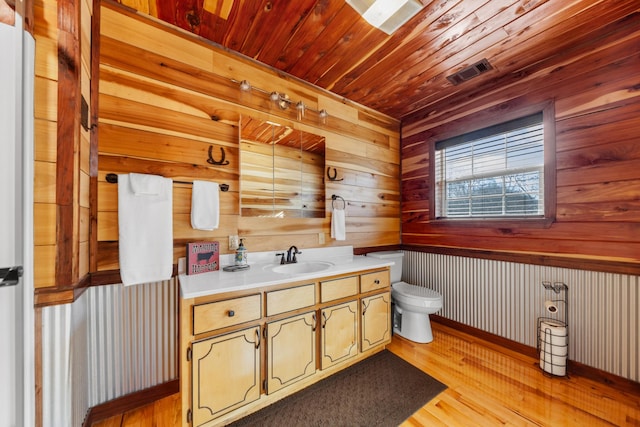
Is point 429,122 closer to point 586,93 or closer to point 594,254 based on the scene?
point 586,93

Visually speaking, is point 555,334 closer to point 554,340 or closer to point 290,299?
point 554,340

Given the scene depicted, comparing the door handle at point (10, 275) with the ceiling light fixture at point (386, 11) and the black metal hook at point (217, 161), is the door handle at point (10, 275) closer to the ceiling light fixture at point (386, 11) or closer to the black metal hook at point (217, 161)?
the black metal hook at point (217, 161)

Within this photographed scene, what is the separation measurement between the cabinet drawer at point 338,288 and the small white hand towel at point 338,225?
1.81 ft

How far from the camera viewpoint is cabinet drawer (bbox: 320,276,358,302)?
5.53 feet

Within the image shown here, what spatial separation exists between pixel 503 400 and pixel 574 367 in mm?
761

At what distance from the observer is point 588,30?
5.43 feet

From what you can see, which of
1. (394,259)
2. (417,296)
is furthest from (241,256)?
(394,259)

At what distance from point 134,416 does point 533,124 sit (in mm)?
3515

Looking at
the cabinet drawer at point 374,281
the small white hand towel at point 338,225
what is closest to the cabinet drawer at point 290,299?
the cabinet drawer at point 374,281

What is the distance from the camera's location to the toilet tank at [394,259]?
8.60ft

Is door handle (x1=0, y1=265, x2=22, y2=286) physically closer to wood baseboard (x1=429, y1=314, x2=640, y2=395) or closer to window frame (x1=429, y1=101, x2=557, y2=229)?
window frame (x1=429, y1=101, x2=557, y2=229)

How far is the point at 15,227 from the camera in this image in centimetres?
89

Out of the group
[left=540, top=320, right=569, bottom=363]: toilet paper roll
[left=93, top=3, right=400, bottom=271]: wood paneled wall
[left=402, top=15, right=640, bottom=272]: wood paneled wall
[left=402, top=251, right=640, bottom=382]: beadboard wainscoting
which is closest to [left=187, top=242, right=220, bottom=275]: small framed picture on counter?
[left=93, top=3, right=400, bottom=271]: wood paneled wall

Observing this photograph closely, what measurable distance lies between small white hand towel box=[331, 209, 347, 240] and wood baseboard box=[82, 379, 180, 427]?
159cm
